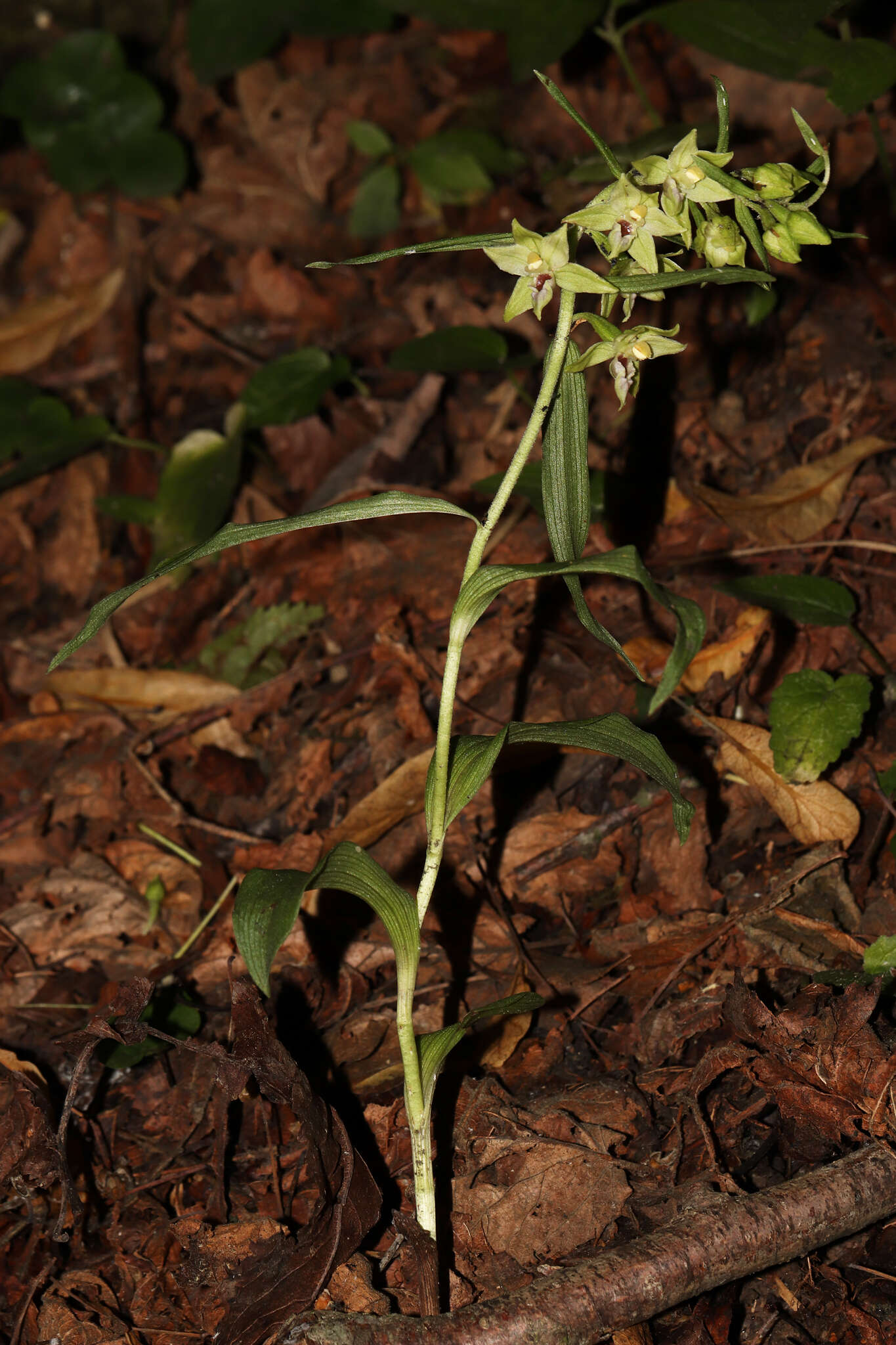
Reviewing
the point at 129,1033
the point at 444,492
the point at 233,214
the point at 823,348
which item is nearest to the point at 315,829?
the point at 129,1033

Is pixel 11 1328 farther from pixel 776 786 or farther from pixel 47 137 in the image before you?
pixel 47 137

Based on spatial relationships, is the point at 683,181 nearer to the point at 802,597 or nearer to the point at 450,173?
the point at 802,597

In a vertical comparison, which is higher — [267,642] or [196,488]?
[196,488]

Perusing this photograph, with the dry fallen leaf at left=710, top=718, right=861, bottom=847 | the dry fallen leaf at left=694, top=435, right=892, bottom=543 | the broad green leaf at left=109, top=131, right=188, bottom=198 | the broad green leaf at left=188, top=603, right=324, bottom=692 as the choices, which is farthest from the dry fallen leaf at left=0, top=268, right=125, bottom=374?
the dry fallen leaf at left=710, top=718, right=861, bottom=847

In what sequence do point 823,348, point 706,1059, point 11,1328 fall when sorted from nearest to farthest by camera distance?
point 11,1328, point 706,1059, point 823,348

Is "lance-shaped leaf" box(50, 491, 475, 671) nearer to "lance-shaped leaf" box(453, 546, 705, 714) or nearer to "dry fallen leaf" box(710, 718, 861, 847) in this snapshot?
"lance-shaped leaf" box(453, 546, 705, 714)

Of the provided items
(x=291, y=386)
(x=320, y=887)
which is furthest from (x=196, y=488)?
(x=320, y=887)
